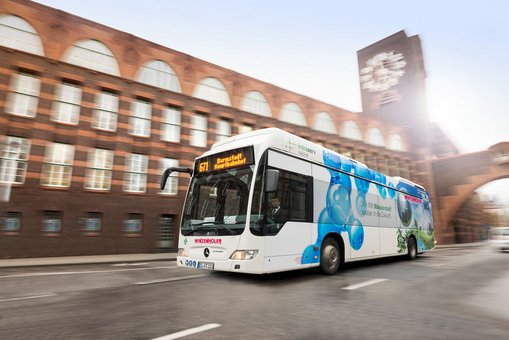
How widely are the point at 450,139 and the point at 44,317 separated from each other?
69.0 meters

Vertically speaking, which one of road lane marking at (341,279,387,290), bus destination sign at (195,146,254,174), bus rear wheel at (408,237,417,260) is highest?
bus destination sign at (195,146,254,174)

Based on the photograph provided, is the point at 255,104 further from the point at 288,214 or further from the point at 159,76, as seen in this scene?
the point at 288,214

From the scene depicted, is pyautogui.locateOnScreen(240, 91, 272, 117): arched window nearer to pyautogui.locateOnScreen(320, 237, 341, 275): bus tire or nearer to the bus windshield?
the bus windshield

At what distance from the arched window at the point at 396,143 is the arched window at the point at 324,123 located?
434 inches

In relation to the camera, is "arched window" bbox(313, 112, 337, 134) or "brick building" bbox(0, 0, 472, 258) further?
"arched window" bbox(313, 112, 337, 134)

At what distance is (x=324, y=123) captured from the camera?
29156 millimetres

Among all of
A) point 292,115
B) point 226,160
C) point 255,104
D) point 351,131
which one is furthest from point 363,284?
point 351,131

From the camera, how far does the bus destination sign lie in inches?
257

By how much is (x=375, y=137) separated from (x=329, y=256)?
30.4 metres

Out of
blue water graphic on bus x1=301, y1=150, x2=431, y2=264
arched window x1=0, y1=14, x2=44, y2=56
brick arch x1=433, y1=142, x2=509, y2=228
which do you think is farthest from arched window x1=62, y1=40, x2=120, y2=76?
brick arch x1=433, y1=142, x2=509, y2=228

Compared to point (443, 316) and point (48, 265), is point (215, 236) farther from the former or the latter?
point (48, 265)

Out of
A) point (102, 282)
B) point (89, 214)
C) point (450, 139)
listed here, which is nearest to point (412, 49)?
point (450, 139)

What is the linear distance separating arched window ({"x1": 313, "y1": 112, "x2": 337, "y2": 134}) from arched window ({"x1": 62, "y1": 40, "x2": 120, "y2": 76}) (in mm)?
18066

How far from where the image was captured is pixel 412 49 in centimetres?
4734
